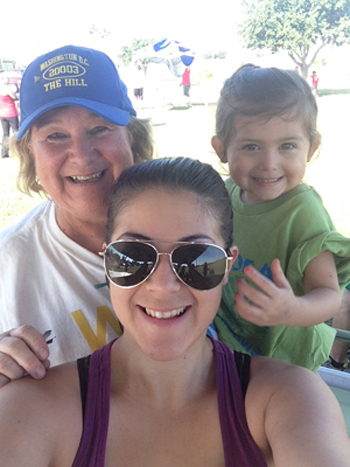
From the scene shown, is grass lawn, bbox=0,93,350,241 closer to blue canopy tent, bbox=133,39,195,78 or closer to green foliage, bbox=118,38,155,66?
blue canopy tent, bbox=133,39,195,78

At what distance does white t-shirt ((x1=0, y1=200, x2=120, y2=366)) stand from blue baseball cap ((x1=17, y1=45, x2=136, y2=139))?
21.2 inches

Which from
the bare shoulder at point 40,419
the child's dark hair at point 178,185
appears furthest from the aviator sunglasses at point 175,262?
the bare shoulder at point 40,419

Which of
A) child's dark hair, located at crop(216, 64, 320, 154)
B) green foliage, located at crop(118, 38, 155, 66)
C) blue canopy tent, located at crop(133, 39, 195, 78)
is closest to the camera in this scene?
child's dark hair, located at crop(216, 64, 320, 154)

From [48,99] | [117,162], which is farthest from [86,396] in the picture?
[48,99]

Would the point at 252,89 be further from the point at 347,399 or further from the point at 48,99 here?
the point at 347,399

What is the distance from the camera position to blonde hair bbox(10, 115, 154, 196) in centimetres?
221

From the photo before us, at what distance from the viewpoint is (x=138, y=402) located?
1452 millimetres

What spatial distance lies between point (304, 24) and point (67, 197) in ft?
104

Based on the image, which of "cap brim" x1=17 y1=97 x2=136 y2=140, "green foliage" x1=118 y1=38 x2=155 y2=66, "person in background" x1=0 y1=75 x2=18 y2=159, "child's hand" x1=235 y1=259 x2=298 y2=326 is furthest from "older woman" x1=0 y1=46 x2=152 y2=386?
"green foliage" x1=118 y1=38 x2=155 y2=66

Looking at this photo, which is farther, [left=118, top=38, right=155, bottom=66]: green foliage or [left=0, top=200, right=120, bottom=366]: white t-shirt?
[left=118, top=38, right=155, bottom=66]: green foliage

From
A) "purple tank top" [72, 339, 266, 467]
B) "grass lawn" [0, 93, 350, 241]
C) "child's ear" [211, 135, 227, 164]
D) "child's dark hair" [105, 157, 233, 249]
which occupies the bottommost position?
"grass lawn" [0, 93, 350, 241]

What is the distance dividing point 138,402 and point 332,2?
33.2 metres

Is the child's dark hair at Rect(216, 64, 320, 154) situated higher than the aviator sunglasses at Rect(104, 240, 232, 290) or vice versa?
the child's dark hair at Rect(216, 64, 320, 154)

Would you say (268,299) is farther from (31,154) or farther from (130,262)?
(31,154)
